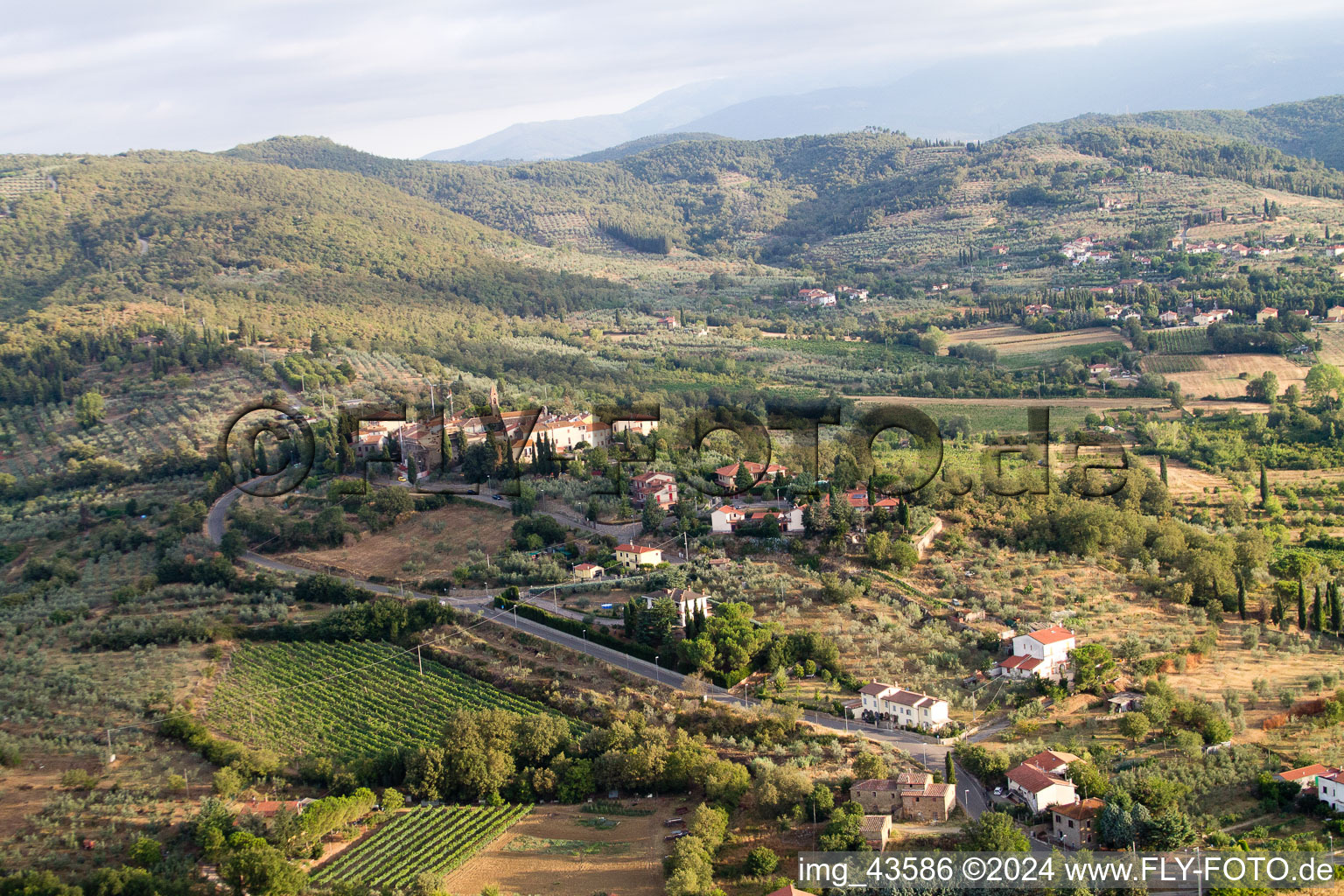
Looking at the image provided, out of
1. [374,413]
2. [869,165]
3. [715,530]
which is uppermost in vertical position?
[869,165]

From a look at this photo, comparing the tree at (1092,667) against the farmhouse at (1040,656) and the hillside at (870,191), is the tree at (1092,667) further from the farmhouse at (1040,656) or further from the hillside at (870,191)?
the hillside at (870,191)

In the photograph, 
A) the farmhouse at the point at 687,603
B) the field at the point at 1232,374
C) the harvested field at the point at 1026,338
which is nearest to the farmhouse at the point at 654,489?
the farmhouse at the point at 687,603

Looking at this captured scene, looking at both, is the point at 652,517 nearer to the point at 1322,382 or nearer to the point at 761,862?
the point at 761,862

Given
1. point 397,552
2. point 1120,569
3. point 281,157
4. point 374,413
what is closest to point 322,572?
point 397,552

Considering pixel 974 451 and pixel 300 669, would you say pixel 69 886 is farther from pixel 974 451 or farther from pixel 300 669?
pixel 974 451

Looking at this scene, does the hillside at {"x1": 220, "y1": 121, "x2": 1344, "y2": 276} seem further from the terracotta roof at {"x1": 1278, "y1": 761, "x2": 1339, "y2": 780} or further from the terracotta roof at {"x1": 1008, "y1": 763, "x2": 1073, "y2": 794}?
the terracotta roof at {"x1": 1008, "y1": 763, "x2": 1073, "y2": 794}
